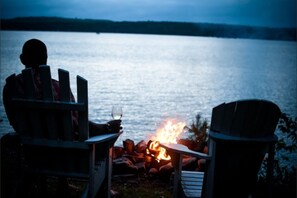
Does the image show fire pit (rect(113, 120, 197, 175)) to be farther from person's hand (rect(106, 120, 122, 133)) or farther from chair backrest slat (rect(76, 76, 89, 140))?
chair backrest slat (rect(76, 76, 89, 140))

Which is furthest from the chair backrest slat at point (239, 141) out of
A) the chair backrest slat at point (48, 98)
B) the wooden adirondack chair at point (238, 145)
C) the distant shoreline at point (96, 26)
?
the distant shoreline at point (96, 26)

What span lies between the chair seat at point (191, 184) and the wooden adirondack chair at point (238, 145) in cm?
19

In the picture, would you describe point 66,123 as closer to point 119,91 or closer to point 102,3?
point 119,91

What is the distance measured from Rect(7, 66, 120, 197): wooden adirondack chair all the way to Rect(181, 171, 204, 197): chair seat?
2.52ft

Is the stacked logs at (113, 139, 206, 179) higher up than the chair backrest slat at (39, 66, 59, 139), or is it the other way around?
the chair backrest slat at (39, 66, 59, 139)

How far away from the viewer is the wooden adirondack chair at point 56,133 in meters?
2.99

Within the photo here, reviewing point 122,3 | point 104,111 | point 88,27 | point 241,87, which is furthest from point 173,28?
point 104,111

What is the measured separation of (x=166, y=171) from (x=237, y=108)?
2.17m

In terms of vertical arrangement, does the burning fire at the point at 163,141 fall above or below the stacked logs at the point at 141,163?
above

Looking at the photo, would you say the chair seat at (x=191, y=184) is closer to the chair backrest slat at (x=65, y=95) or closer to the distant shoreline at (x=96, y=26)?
the chair backrest slat at (x=65, y=95)

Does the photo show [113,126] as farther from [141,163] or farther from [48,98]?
[141,163]

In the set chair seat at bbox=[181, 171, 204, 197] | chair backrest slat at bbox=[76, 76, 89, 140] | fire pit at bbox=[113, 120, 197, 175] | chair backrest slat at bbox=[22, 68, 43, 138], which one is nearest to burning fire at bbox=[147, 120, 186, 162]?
fire pit at bbox=[113, 120, 197, 175]

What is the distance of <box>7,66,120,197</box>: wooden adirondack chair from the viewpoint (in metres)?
2.99

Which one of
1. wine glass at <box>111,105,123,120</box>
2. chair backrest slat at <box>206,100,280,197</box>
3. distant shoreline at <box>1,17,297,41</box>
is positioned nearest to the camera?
chair backrest slat at <box>206,100,280,197</box>
